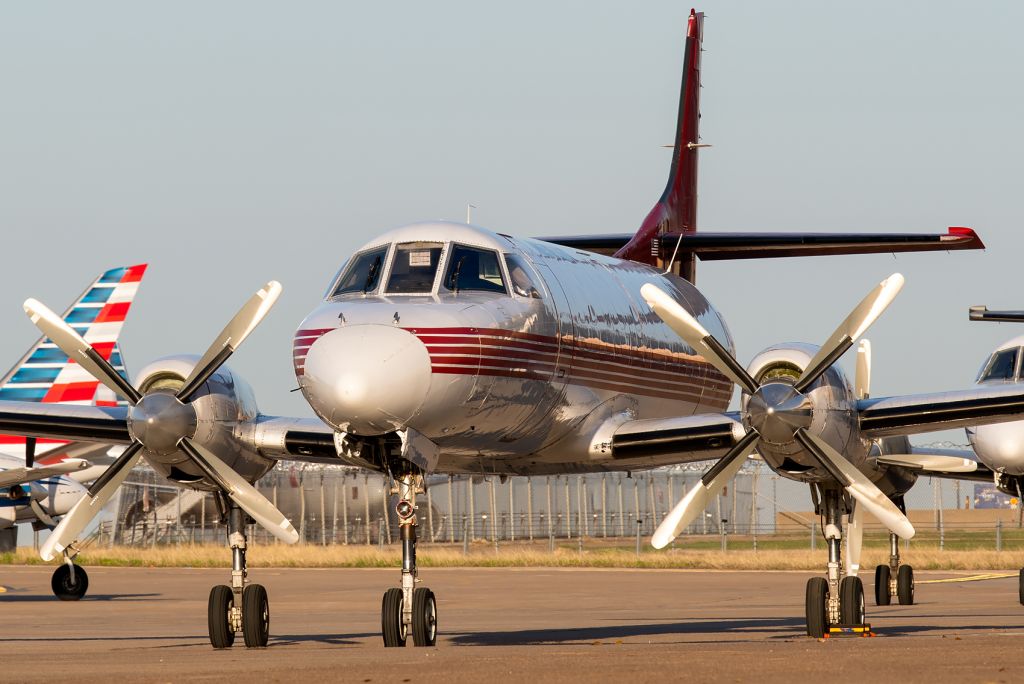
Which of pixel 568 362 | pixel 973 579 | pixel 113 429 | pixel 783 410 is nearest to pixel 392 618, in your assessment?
pixel 568 362

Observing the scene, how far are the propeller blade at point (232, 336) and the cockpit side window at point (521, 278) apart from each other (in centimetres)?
284

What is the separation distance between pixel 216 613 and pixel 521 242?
17.7 ft

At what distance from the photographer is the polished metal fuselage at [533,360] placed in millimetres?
14492

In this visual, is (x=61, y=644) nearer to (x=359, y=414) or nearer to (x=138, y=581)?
(x=359, y=414)

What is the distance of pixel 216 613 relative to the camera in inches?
673

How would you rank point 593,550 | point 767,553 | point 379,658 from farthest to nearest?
1. point 593,550
2. point 767,553
3. point 379,658

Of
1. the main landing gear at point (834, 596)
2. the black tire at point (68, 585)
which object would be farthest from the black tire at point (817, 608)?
the black tire at point (68, 585)

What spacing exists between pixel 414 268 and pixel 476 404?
1.57 meters

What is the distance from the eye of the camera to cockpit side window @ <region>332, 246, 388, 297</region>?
50.8 ft

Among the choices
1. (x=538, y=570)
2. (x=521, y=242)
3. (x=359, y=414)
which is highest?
(x=521, y=242)

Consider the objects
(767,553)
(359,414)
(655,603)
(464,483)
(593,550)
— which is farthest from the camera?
(464,483)

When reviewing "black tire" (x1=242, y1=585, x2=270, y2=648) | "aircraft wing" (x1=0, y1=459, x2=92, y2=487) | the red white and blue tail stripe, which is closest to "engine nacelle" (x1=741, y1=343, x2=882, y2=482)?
"black tire" (x1=242, y1=585, x2=270, y2=648)

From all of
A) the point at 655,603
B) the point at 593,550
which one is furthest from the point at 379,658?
the point at 593,550

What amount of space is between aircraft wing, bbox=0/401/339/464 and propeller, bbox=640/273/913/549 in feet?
13.0
